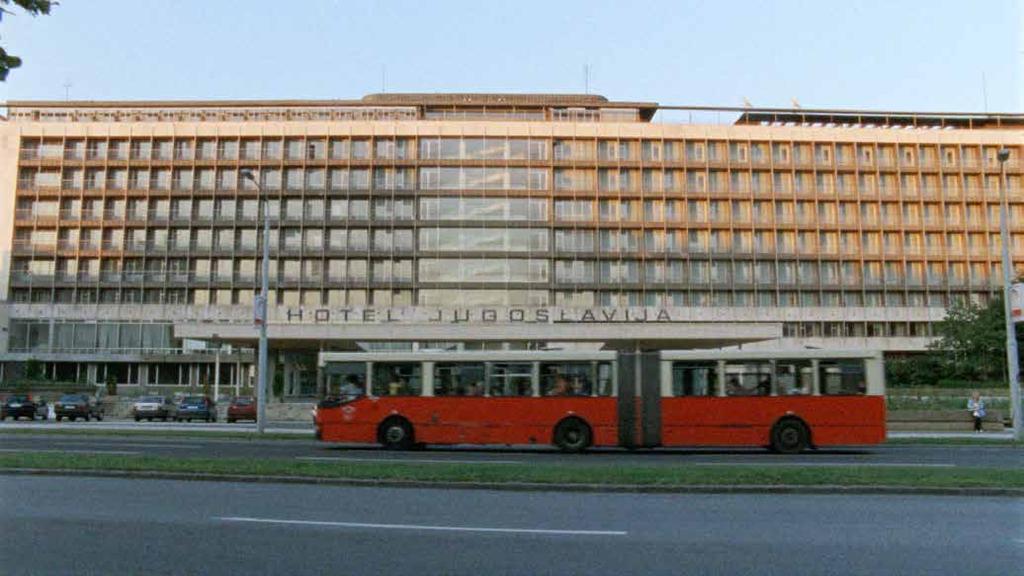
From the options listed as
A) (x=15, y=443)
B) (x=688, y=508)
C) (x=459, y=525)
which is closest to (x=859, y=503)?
(x=688, y=508)

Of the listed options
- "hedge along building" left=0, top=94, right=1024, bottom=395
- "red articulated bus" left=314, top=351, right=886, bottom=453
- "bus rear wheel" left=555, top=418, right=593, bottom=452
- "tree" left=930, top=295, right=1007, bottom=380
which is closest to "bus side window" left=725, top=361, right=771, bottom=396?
"red articulated bus" left=314, top=351, right=886, bottom=453

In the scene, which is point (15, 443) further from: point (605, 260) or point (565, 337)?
point (605, 260)

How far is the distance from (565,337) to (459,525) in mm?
39245

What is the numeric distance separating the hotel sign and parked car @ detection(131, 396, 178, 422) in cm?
2130

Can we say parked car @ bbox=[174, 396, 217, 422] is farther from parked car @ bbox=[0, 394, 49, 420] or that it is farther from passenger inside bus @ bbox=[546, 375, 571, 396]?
passenger inside bus @ bbox=[546, 375, 571, 396]

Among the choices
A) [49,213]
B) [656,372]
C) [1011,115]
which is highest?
[1011,115]

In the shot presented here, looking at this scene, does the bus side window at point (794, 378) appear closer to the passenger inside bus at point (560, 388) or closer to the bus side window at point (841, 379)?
the bus side window at point (841, 379)

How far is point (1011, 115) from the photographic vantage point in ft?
279

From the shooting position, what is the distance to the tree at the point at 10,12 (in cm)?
722

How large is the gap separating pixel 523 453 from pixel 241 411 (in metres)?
24.8

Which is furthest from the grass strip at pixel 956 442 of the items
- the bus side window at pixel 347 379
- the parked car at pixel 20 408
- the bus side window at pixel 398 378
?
the parked car at pixel 20 408

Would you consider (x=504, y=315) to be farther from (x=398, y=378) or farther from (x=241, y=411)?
(x=398, y=378)

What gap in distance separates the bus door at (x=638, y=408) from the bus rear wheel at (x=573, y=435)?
85 cm

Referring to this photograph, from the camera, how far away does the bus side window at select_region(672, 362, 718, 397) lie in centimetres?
2023
